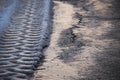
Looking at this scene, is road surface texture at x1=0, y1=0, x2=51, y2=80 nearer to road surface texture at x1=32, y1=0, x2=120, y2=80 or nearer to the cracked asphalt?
the cracked asphalt

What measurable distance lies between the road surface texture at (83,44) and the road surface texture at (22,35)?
189mm

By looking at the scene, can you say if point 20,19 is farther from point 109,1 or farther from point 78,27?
point 109,1

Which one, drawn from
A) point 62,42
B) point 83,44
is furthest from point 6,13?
point 83,44

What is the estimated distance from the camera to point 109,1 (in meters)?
7.72

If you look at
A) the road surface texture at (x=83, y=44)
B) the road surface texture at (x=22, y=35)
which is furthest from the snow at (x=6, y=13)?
the road surface texture at (x=83, y=44)

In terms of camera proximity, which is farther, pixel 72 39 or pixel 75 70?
pixel 72 39

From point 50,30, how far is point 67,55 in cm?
130

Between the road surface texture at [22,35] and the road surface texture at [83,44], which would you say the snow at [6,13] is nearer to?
the road surface texture at [22,35]

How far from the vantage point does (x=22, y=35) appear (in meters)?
5.27

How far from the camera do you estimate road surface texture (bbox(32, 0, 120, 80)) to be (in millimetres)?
3855

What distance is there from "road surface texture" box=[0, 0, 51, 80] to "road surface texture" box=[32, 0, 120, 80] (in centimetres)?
19

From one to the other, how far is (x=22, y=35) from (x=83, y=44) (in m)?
1.24

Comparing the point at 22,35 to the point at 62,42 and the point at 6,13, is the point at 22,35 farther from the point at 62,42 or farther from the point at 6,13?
the point at 6,13

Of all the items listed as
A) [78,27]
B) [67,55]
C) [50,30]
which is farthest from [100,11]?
[67,55]
